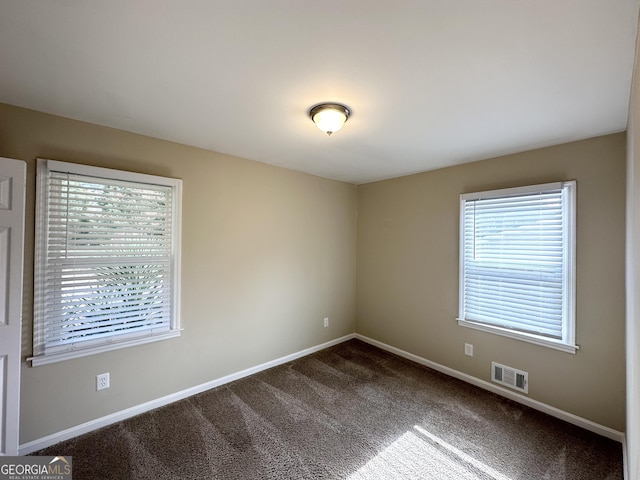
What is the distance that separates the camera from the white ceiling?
1.12 m

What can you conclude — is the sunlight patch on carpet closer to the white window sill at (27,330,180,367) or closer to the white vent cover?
the white vent cover

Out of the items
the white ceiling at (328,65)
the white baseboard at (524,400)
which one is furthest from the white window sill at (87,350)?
the white baseboard at (524,400)

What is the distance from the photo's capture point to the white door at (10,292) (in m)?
1.66

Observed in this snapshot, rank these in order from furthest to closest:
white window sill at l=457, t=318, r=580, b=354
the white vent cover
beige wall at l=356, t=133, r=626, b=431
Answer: the white vent cover
white window sill at l=457, t=318, r=580, b=354
beige wall at l=356, t=133, r=626, b=431

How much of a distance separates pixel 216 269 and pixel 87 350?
1162 mm

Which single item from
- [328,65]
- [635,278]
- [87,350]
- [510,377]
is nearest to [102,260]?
[87,350]

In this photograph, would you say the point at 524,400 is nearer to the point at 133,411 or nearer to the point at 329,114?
the point at 329,114

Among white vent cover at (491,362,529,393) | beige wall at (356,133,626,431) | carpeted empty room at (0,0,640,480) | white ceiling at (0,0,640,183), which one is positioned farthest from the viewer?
white vent cover at (491,362,529,393)

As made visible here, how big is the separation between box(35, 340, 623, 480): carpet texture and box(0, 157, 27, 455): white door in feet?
1.54

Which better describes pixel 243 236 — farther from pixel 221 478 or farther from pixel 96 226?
pixel 221 478

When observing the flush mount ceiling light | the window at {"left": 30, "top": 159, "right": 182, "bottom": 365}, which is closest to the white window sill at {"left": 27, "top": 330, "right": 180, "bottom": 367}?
the window at {"left": 30, "top": 159, "right": 182, "bottom": 365}

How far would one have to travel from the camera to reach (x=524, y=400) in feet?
8.52

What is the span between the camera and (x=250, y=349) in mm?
3145

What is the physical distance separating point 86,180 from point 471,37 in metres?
2.65
